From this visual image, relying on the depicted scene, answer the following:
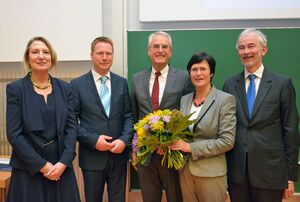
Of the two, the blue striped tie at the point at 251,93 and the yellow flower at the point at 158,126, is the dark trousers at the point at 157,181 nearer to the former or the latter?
the yellow flower at the point at 158,126

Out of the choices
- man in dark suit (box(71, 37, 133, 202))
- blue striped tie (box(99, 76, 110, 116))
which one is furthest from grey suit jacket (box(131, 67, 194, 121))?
blue striped tie (box(99, 76, 110, 116))

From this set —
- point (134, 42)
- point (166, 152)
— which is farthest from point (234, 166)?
point (134, 42)

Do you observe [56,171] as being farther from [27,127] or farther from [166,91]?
[166,91]

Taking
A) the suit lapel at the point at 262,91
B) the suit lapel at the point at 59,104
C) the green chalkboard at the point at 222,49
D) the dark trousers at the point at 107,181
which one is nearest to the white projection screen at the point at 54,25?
the green chalkboard at the point at 222,49

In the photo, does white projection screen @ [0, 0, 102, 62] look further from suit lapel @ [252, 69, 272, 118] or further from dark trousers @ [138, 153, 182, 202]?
suit lapel @ [252, 69, 272, 118]

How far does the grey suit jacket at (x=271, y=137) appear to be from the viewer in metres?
2.01

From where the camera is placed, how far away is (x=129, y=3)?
10.5 feet

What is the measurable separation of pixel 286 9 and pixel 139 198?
2.54 meters

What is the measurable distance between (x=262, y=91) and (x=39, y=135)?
161cm

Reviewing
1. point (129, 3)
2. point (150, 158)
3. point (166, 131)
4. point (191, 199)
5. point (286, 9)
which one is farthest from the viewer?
point (129, 3)

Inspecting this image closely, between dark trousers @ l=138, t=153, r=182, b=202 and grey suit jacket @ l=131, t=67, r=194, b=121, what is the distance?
0.41 meters

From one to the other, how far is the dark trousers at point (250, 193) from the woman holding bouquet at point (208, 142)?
0.16 m

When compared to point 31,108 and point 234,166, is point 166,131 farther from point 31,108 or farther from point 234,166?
point 31,108

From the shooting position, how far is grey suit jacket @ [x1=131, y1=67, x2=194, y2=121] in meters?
2.37
